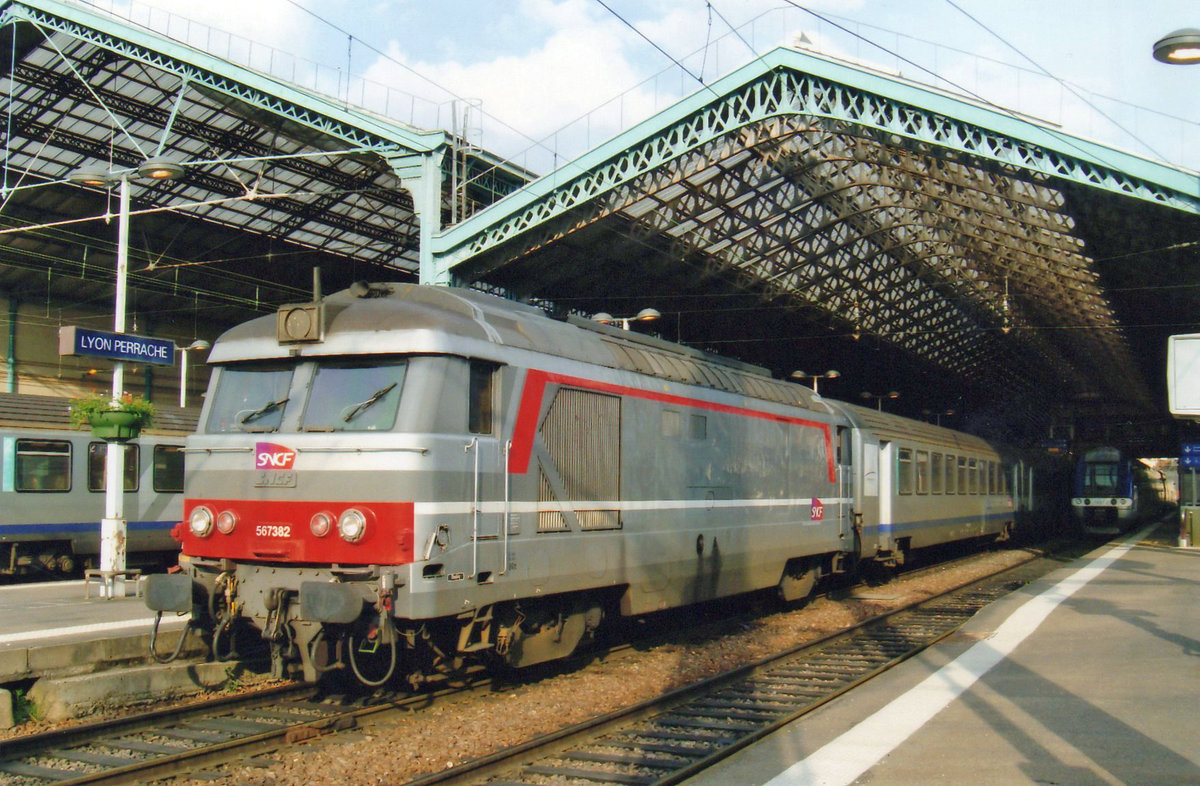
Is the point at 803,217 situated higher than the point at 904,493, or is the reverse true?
the point at 803,217

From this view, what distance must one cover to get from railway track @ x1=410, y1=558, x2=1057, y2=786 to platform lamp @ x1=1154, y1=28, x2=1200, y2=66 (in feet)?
23.2

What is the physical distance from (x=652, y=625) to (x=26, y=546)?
12744 mm

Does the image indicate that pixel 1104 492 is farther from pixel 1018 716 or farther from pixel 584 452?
pixel 584 452

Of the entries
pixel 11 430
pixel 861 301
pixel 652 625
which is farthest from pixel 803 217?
pixel 11 430

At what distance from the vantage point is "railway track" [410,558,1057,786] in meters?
7.61

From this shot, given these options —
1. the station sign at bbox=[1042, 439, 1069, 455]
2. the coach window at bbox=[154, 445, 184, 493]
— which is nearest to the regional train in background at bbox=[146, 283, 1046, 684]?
the coach window at bbox=[154, 445, 184, 493]

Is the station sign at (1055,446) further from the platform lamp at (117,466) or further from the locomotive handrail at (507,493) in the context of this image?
the locomotive handrail at (507,493)

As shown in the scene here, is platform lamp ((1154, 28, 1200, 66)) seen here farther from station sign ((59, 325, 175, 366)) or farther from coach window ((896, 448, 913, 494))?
station sign ((59, 325, 175, 366))

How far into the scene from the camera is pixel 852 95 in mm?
22078

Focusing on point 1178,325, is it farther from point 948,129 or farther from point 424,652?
point 424,652

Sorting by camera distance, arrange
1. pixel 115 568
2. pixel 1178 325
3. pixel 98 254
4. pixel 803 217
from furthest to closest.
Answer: pixel 98 254
pixel 1178 325
pixel 803 217
pixel 115 568

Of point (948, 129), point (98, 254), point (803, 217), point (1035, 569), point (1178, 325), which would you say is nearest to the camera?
point (948, 129)

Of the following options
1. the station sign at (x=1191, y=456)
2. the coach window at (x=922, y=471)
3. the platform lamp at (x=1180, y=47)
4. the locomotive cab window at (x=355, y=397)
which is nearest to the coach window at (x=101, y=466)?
the locomotive cab window at (x=355, y=397)

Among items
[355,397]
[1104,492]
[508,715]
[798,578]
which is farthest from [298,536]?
[1104,492]
